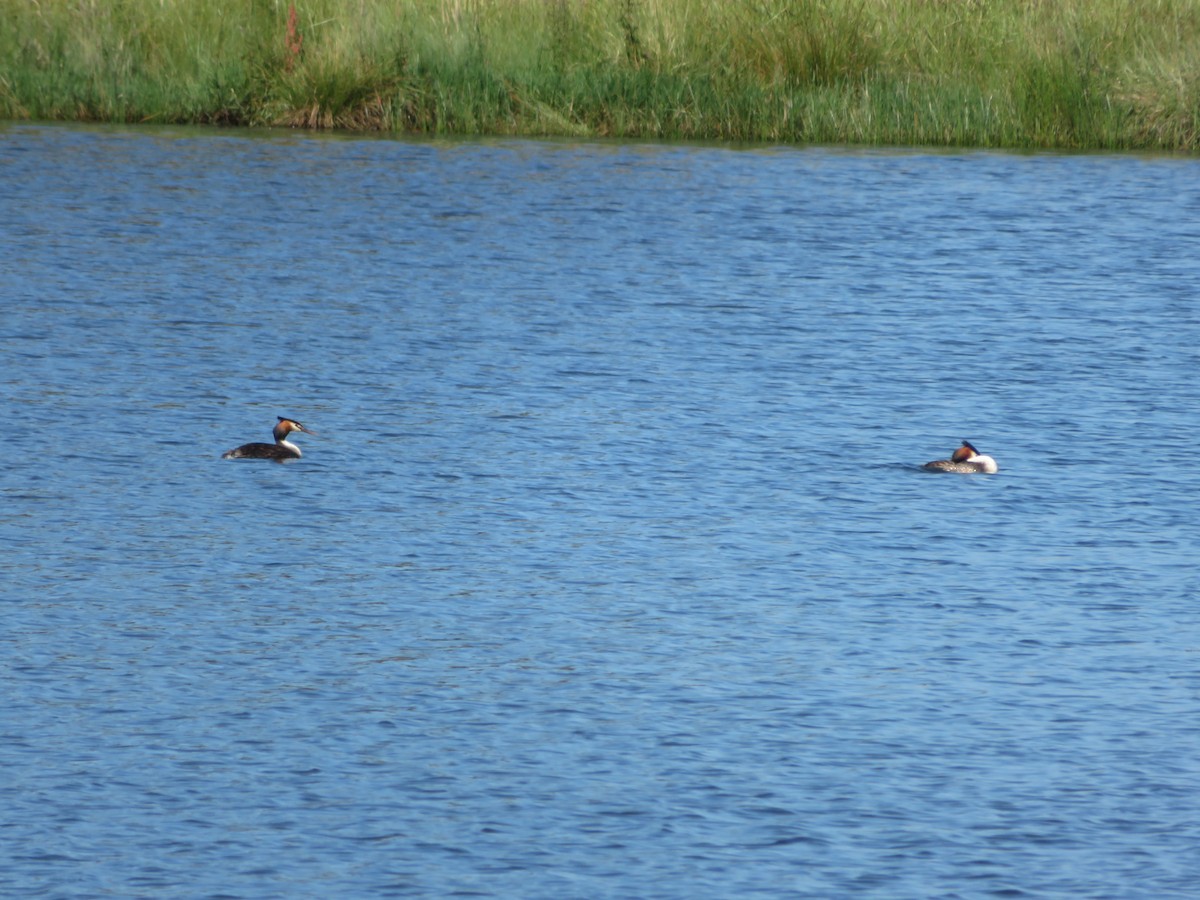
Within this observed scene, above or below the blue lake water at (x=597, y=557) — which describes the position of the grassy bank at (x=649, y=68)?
above

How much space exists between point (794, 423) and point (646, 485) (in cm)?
205

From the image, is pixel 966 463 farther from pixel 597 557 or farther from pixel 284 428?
pixel 284 428

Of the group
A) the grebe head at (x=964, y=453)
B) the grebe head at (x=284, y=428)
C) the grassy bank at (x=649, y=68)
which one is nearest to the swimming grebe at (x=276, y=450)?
the grebe head at (x=284, y=428)

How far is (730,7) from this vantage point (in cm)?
2670

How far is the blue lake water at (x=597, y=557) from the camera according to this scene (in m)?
7.83

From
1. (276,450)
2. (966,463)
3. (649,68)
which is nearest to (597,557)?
(276,450)

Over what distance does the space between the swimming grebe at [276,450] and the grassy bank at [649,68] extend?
13203mm

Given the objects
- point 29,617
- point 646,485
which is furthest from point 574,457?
point 29,617

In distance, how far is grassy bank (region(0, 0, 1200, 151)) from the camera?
25719mm

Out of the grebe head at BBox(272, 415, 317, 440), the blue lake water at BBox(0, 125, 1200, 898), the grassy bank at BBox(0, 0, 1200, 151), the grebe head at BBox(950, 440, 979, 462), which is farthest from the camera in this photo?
the grassy bank at BBox(0, 0, 1200, 151)

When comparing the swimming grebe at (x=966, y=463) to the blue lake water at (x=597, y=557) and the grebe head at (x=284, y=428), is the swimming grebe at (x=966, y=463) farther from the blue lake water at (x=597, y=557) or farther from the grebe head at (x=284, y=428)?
the grebe head at (x=284, y=428)

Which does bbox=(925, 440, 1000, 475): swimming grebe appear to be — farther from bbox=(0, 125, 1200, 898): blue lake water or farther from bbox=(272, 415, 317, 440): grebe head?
bbox=(272, 415, 317, 440): grebe head

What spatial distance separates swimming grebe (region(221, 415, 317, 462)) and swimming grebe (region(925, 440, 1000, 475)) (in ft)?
12.7

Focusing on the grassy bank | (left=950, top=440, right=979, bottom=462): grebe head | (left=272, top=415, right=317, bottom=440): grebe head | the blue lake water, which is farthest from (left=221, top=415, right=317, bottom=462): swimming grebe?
the grassy bank
